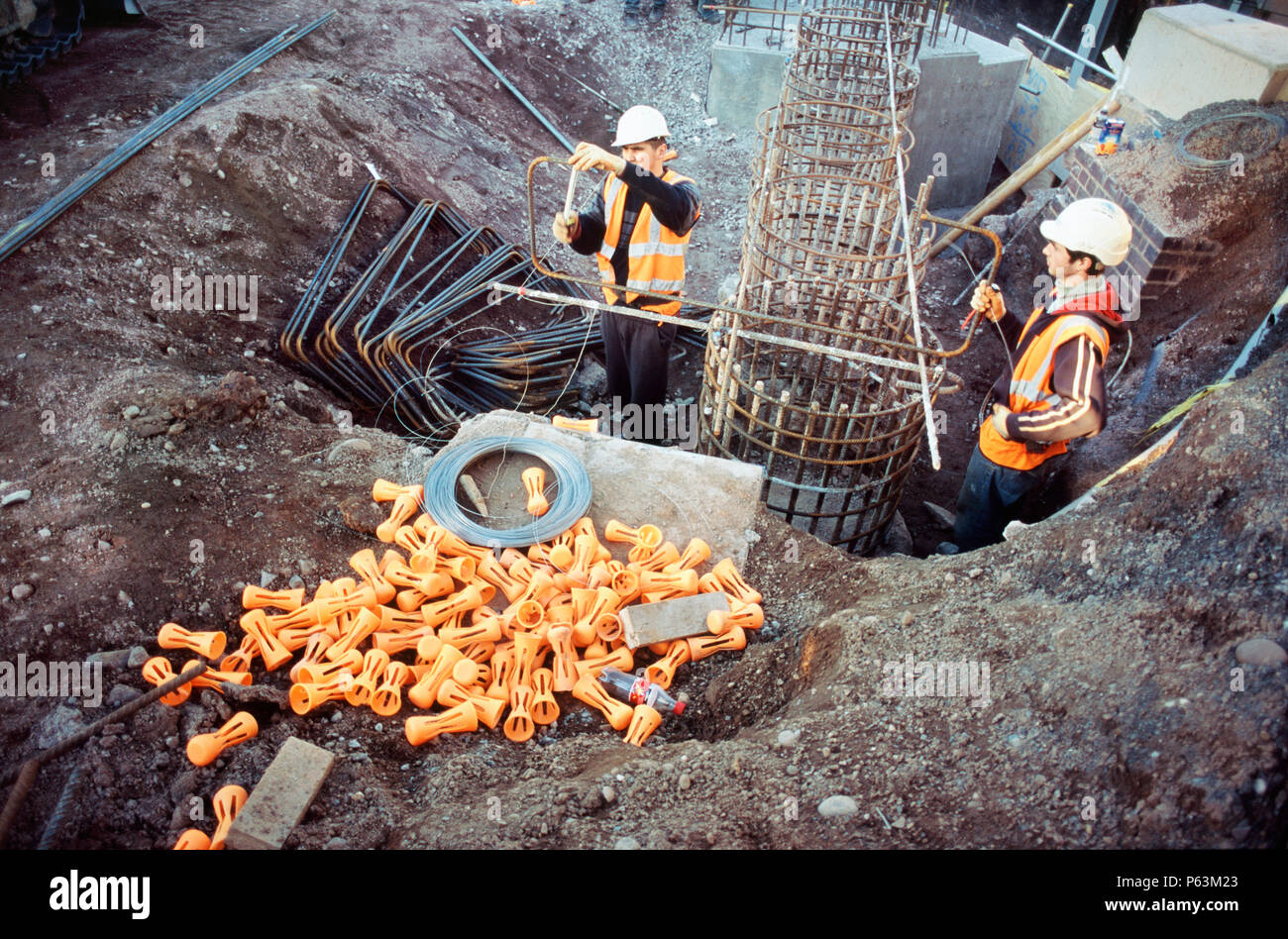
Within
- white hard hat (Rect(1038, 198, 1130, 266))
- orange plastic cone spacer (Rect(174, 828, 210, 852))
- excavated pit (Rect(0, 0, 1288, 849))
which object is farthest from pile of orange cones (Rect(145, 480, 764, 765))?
white hard hat (Rect(1038, 198, 1130, 266))

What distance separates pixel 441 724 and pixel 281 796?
675 mm

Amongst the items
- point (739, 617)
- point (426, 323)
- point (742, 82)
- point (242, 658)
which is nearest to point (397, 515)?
point (242, 658)

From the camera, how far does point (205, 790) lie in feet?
9.79

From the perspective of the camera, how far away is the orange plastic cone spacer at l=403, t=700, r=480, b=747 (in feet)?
10.8

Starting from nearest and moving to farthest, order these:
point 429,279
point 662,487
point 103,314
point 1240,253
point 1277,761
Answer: point 1277,761
point 662,487
point 103,314
point 1240,253
point 429,279

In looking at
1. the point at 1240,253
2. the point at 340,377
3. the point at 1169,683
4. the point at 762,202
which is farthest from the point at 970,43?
the point at 1169,683

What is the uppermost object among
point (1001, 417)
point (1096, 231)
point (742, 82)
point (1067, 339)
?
point (1096, 231)

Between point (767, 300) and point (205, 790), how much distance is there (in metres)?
4.22

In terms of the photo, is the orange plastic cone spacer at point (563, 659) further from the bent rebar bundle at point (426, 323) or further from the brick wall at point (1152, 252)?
the brick wall at point (1152, 252)

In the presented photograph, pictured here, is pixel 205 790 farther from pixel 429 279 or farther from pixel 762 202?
pixel 429 279

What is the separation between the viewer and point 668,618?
3748mm

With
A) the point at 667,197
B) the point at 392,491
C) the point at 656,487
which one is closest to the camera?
the point at 392,491

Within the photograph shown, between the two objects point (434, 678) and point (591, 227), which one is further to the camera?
point (591, 227)

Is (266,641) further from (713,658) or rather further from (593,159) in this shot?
(593,159)
